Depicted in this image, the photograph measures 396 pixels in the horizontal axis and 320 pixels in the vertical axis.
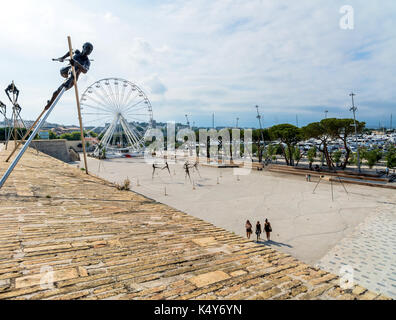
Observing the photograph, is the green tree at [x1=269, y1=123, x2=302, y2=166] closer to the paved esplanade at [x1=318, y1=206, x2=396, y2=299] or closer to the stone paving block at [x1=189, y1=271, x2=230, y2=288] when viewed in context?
the paved esplanade at [x1=318, y1=206, x2=396, y2=299]

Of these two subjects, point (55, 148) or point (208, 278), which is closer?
point (208, 278)

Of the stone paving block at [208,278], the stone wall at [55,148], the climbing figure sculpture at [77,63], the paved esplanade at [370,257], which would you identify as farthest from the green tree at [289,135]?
the stone paving block at [208,278]

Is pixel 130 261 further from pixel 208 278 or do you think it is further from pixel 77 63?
pixel 77 63

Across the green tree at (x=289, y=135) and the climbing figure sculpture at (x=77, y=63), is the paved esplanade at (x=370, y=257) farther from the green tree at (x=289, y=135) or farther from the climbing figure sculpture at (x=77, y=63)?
the green tree at (x=289, y=135)

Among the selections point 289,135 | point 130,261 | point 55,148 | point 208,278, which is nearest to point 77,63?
point 130,261

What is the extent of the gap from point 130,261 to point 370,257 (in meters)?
9.77

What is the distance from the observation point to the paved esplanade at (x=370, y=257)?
7383mm

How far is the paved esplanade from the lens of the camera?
738cm

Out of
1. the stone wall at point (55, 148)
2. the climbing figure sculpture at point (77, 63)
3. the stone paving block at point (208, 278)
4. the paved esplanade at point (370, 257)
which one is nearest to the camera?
the stone paving block at point (208, 278)

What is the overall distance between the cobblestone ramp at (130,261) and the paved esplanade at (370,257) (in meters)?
5.73

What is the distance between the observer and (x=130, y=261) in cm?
296

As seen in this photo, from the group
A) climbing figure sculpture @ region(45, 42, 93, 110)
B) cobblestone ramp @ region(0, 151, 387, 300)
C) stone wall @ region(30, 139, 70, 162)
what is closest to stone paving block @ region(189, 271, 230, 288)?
cobblestone ramp @ region(0, 151, 387, 300)
